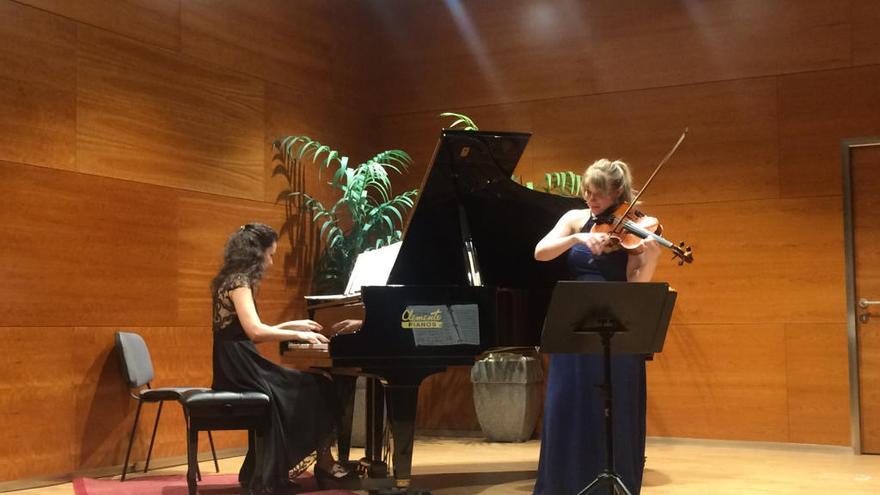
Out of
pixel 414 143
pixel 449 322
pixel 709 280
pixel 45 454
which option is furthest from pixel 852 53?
pixel 45 454

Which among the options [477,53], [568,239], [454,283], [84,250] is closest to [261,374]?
[454,283]

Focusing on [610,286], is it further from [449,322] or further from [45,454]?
[45,454]

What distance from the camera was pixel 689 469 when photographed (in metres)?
5.64

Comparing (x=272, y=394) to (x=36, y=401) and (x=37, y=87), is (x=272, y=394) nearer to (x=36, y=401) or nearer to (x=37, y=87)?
(x=36, y=401)

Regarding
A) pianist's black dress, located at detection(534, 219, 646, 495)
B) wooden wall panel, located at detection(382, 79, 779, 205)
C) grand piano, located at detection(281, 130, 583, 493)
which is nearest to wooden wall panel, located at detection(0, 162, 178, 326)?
grand piano, located at detection(281, 130, 583, 493)

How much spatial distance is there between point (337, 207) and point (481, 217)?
284 centimetres

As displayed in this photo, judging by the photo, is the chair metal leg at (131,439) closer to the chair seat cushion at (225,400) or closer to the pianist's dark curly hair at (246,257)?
the chair seat cushion at (225,400)

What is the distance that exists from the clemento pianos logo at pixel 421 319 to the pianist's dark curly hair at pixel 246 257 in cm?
77

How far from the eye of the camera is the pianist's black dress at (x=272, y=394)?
14.4 ft

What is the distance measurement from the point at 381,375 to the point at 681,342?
331 centimetres

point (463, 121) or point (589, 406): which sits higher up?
point (463, 121)

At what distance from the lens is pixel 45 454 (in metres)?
5.27

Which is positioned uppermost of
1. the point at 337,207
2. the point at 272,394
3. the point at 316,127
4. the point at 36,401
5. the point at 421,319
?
the point at 316,127

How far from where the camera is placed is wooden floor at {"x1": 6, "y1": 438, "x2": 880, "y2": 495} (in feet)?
16.3
